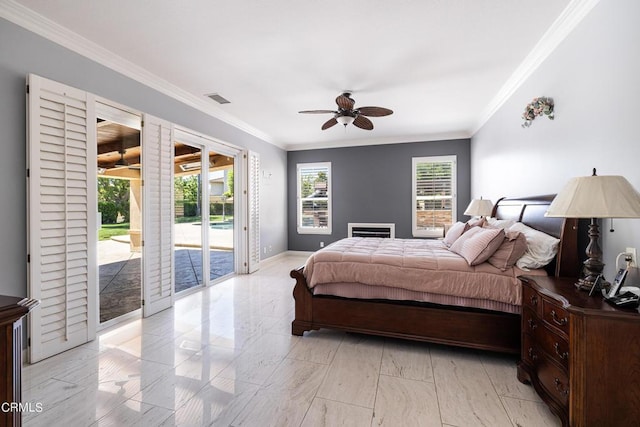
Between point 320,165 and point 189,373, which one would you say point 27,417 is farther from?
point 320,165

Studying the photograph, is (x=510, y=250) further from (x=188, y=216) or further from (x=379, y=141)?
(x=379, y=141)

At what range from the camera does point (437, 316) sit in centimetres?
236

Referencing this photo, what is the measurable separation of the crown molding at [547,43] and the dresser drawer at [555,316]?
2089mm

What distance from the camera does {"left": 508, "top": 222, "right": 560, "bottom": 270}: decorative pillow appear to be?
211 centimetres

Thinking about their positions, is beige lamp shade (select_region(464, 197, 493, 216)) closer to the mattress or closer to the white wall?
the white wall

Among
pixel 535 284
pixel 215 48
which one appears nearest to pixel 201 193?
pixel 215 48

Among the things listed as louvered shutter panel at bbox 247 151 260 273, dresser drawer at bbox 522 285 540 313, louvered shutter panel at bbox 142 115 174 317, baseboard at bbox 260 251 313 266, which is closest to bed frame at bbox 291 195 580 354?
dresser drawer at bbox 522 285 540 313

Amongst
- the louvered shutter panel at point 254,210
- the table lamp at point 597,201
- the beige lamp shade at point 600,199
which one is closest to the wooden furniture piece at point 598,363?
the table lamp at point 597,201

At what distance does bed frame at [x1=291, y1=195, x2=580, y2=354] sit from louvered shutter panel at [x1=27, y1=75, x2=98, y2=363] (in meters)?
1.91

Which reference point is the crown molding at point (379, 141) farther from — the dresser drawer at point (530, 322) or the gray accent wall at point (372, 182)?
the dresser drawer at point (530, 322)

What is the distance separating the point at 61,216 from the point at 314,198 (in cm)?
485

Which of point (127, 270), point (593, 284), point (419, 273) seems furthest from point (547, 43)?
point (127, 270)

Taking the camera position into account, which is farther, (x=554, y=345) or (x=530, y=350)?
(x=530, y=350)

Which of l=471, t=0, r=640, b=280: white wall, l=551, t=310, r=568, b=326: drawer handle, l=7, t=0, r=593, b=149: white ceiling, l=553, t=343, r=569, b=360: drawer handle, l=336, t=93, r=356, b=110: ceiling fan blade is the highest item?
l=7, t=0, r=593, b=149: white ceiling
